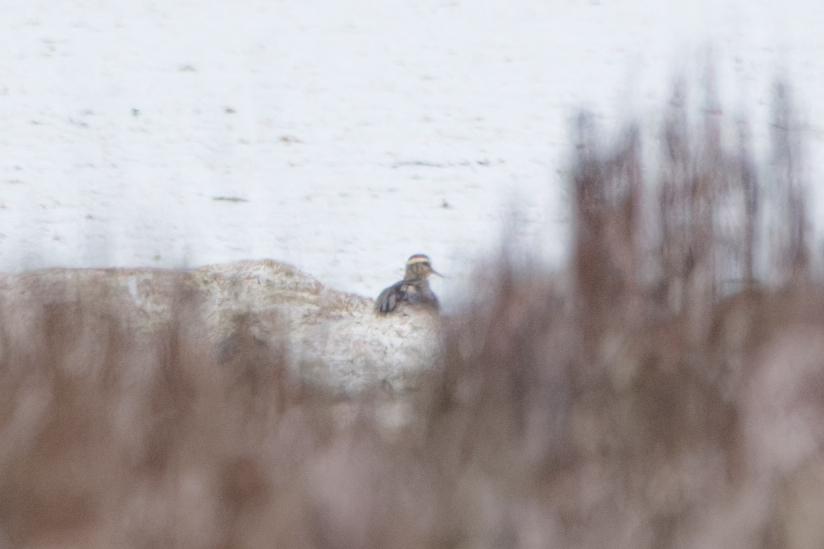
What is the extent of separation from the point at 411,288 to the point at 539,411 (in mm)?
1444

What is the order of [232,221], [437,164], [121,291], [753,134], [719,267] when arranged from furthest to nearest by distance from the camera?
[437,164]
[232,221]
[121,291]
[753,134]
[719,267]

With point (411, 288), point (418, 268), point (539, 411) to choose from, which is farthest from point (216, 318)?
point (418, 268)

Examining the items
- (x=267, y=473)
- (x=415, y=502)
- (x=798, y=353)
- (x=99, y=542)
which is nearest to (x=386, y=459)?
(x=415, y=502)

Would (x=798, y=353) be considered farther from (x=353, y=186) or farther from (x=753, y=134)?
(x=353, y=186)

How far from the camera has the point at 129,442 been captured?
146cm

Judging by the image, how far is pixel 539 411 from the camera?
52.4 inches

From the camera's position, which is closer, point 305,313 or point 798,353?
point 798,353

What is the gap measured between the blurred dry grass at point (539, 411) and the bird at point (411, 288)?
1.09 m

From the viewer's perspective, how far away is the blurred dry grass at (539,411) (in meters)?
1.27

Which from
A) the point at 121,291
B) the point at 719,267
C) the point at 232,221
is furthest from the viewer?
the point at 232,221

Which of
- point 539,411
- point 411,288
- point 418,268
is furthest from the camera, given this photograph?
point 418,268

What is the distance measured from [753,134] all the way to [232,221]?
2.26 metres

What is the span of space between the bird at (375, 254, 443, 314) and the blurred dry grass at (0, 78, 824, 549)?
109 centimetres

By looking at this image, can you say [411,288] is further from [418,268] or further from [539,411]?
[539,411]
